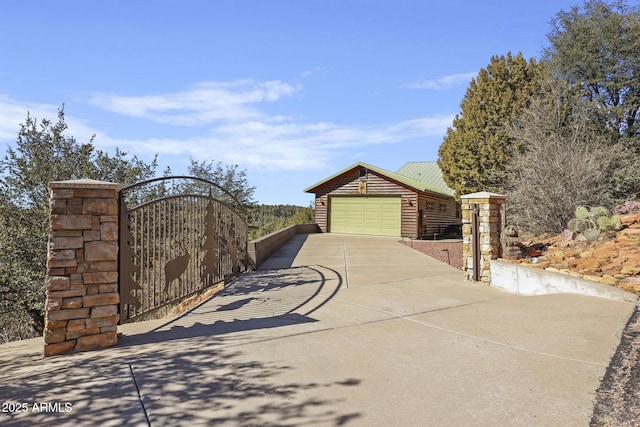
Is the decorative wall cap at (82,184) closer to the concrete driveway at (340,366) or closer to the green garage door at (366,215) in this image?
the concrete driveway at (340,366)

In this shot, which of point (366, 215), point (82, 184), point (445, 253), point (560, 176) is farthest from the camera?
point (366, 215)

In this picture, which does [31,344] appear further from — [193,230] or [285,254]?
[285,254]

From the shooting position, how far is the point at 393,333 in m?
4.56

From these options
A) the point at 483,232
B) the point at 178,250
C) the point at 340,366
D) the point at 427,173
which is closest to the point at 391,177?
the point at 427,173

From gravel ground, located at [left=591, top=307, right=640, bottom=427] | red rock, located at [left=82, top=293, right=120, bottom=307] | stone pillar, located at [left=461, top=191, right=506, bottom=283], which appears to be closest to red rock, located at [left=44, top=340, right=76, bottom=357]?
red rock, located at [left=82, top=293, right=120, bottom=307]

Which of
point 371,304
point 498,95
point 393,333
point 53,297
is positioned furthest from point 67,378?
point 498,95

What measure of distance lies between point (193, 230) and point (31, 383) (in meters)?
3.50

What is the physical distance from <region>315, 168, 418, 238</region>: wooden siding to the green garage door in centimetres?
31

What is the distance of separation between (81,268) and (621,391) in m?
5.17

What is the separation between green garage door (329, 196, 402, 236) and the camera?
66.7ft

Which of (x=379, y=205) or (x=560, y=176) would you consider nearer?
(x=560, y=176)

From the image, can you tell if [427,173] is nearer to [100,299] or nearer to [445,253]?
[445,253]

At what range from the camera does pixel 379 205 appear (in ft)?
68.5

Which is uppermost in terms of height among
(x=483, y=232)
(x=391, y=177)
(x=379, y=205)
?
(x=391, y=177)
